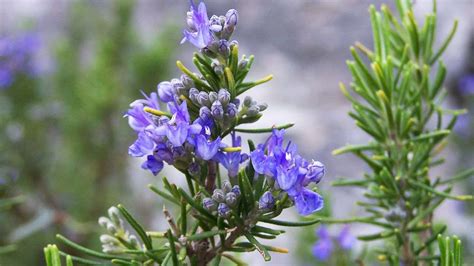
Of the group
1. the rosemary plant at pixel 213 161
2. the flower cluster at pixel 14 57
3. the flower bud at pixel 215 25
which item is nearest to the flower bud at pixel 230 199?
the rosemary plant at pixel 213 161

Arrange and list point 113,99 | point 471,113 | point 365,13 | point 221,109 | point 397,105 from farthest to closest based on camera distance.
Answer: point 365,13, point 471,113, point 113,99, point 397,105, point 221,109

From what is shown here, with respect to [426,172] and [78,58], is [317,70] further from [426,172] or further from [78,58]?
[426,172]

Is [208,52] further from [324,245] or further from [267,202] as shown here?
[324,245]

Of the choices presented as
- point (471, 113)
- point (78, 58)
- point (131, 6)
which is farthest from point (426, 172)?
point (78, 58)

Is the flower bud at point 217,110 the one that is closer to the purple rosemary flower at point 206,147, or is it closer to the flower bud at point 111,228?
the purple rosemary flower at point 206,147

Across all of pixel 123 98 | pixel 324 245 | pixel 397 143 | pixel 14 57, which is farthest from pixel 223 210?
pixel 123 98

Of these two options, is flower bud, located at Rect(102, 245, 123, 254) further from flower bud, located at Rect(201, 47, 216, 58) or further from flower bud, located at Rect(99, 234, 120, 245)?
flower bud, located at Rect(201, 47, 216, 58)
